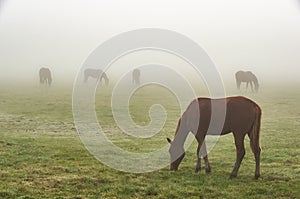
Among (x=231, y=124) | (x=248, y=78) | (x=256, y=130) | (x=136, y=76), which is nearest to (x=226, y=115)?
(x=231, y=124)

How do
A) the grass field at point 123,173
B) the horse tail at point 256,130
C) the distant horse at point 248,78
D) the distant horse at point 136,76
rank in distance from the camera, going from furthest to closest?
the distant horse at point 136,76 → the distant horse at point 248,78 → the horse tail at point 256,130 → the grass field at point 123,173

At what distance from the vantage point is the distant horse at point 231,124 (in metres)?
8.70

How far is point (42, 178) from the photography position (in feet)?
28.6

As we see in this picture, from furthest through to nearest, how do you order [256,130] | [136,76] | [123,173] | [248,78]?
1. [136,76]
2. [248,78]
3. [123,173]
4. [256,130]

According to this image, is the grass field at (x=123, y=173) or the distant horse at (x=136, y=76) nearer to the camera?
the grass field at (x=123, y=173)

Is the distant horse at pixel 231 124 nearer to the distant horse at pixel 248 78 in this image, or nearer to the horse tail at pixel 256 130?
the horse tail at pixel 256 130

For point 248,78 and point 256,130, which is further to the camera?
point 248,78

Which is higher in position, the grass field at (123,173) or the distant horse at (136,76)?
the distant horse at (136,76)

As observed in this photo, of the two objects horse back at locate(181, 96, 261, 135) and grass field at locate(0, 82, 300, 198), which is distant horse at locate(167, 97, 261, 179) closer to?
horse back at locate(181, 96, 261, 135)

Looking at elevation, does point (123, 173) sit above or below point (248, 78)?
below

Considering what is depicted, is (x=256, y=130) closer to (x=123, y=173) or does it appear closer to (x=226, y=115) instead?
(x=226, y=115)

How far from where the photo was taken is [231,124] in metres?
8.84

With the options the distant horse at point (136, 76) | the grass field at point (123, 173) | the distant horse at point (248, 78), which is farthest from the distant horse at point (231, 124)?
the distant horse at point (136, 76)

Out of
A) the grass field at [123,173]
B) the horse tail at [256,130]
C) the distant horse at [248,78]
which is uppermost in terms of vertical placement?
the distant horse at [248,78]
